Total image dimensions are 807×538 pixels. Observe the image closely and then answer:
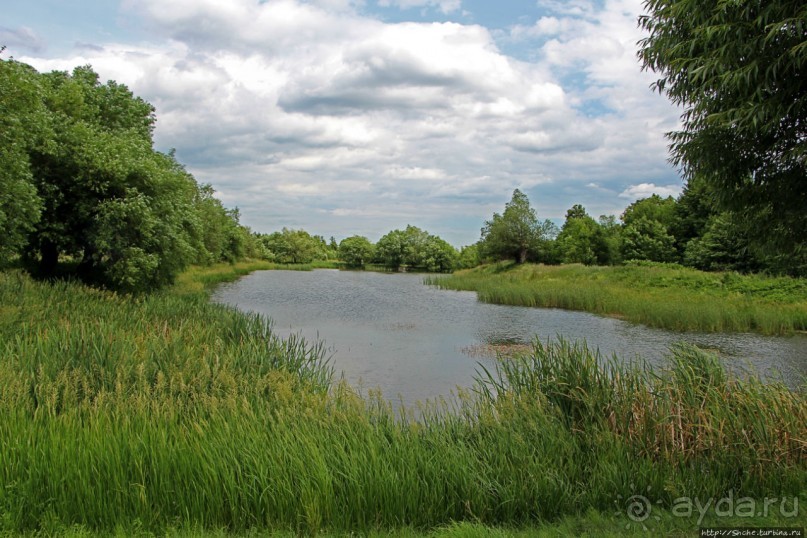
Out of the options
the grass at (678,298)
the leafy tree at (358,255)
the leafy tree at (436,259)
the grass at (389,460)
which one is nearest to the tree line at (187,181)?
the grass at (678,298)

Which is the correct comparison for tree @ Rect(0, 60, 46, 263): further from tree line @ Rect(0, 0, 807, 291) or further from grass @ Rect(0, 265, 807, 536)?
grass @ Rect(0, 265, 807, 536)

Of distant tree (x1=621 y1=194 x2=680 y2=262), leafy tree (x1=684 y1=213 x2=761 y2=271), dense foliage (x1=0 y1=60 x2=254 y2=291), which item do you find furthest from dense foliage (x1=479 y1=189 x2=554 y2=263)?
dense foliage (x1=0 y1=60 x2=254 y2=291)

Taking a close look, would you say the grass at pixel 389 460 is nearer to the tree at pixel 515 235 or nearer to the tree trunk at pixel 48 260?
the tree trunk at pixel 48 260

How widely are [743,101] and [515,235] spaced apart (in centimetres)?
4666

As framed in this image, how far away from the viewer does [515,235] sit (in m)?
52.6

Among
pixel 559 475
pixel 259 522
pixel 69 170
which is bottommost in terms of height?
pixel 259 522

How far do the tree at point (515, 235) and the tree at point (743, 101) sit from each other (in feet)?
142

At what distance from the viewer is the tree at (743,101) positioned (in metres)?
6.00

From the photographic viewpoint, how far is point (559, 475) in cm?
488

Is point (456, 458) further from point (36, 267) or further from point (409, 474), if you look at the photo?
point (36, 267)

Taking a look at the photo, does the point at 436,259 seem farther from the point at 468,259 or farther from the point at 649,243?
the point at 649,243

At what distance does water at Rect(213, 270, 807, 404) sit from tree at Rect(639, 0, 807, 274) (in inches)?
109

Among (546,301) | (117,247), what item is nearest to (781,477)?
(117,247)

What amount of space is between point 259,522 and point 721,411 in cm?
519
